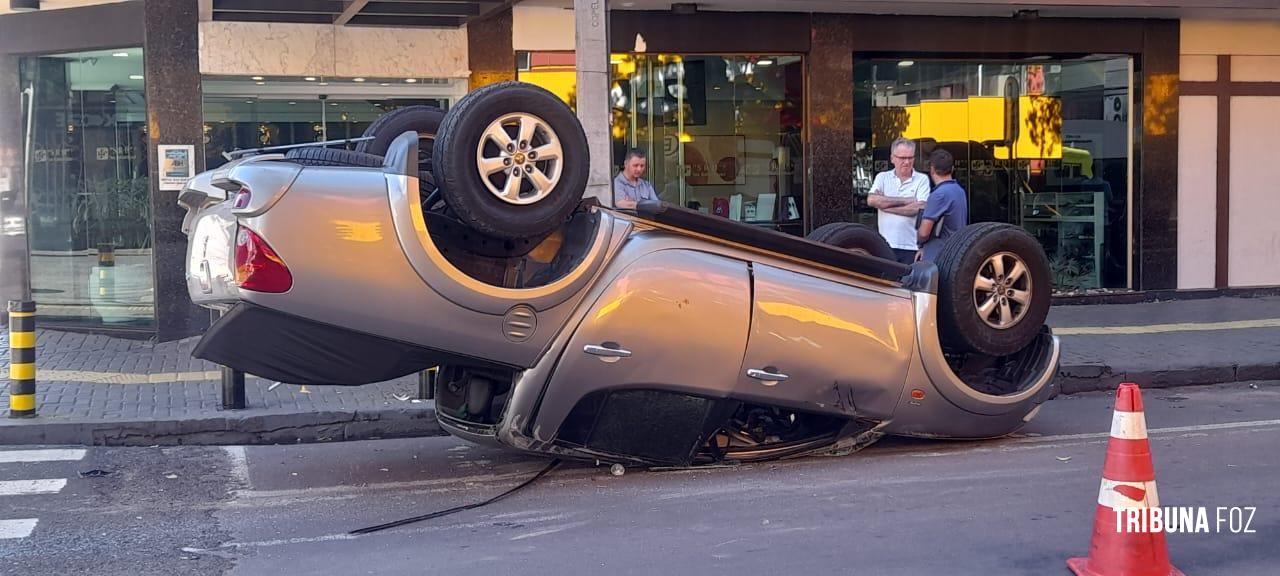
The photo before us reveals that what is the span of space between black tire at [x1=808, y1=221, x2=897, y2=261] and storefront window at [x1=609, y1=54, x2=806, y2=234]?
5.33 metres

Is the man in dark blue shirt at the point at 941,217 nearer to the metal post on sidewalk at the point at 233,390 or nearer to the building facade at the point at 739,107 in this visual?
the building facade at the point at 739,107

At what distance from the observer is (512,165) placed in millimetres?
6086

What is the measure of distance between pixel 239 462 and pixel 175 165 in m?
5.35

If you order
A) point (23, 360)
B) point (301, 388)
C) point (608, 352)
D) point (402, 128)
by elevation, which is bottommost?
point (301, 388)

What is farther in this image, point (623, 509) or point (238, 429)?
point (238, 429)

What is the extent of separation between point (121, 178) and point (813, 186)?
288 inches

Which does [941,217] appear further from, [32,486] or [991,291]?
[32,486]

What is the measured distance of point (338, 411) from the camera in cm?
850

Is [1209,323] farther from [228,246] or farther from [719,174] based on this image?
[228,246]

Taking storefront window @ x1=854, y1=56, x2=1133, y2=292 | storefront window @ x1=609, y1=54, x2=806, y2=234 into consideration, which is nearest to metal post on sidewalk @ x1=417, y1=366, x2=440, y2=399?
storefront window @ x1=609, y1=54, x2=806, y2=234

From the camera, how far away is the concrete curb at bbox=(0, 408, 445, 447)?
8.15 meters

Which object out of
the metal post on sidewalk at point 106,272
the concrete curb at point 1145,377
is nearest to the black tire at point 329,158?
the concrete curb at point 1145,377

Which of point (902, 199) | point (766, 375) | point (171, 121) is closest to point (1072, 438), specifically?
point (766, 375)

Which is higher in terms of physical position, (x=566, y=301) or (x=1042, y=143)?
(x=1042, y=143)
